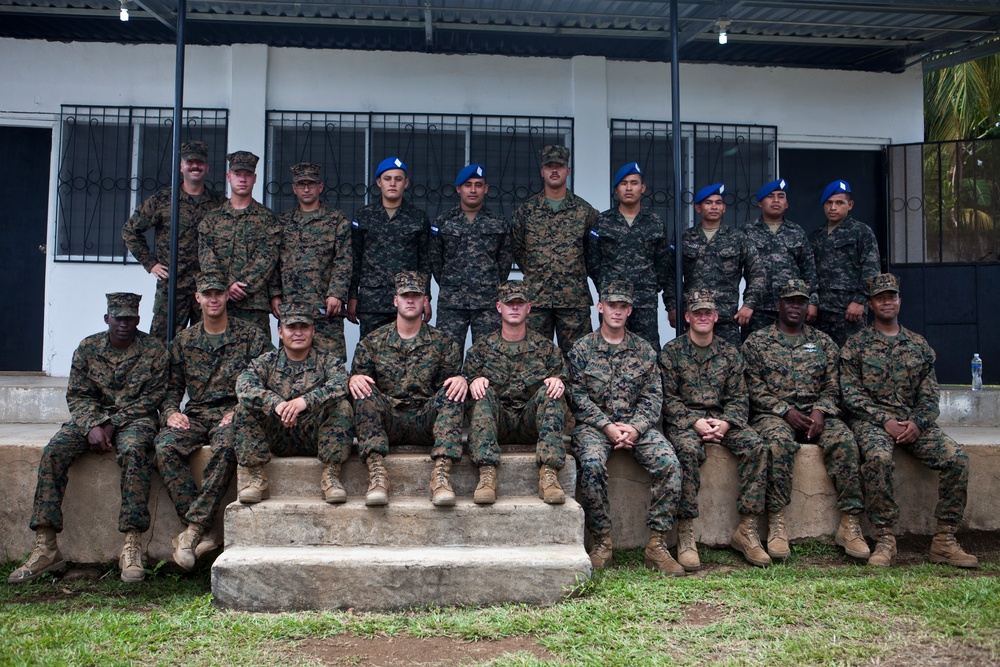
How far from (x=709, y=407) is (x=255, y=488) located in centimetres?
290

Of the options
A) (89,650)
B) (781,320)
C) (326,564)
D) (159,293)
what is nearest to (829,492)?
(781,320)

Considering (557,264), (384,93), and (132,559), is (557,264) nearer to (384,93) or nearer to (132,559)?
(384,93)

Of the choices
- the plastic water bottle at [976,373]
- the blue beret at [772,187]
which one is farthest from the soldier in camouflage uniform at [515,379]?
the plastic water bottle at [976,373]

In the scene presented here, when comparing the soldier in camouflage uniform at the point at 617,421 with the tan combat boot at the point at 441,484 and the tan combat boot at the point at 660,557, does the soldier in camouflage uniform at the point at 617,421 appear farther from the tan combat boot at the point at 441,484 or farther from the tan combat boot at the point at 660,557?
the tan combat boot at the point at 441,484

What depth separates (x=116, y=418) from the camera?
5.24 m

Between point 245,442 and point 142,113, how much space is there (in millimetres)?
4292

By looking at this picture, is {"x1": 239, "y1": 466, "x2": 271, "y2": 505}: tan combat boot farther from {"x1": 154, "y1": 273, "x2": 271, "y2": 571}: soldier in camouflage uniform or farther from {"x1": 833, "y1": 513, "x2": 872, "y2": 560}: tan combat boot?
{"x1": 833, "y1": 513, "x2": 872, "y2": 560}: tan combat boot

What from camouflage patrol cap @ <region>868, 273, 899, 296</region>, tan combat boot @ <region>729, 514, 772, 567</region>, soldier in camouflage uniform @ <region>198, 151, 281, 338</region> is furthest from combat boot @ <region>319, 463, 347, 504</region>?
camouflage patrol cap @ <region>868, 273, 899, 296</region>

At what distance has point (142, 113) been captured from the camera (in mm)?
7648

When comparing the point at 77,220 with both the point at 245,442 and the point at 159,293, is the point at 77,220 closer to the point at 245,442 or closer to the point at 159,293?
the point at 159,293

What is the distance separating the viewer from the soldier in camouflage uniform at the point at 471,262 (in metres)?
6.07

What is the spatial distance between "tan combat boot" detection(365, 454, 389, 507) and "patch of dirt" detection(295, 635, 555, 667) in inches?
32.4

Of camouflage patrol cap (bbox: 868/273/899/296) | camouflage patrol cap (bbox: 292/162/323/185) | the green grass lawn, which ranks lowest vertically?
the green grass lawn

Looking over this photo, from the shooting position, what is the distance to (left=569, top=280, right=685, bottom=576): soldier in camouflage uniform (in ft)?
16.3
